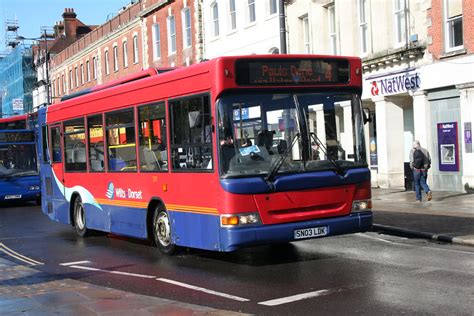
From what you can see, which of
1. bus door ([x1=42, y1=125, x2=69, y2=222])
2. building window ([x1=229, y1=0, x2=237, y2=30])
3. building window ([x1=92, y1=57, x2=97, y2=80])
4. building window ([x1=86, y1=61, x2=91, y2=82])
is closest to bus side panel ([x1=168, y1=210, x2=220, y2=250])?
bus door ([x1=42, y1=125, x2=69, y2=222])

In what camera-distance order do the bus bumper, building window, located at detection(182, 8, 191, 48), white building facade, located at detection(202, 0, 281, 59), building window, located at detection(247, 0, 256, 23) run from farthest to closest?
building window, located at detection(182, 8, 191, 48)
building window, located at detection(247, 0, 256, 23)
white building facade, located at detection(202, 0, 281, 59)
the bus bumper

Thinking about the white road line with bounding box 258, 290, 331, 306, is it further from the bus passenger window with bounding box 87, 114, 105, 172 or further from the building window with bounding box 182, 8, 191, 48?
the building window with bounding box 182, 8, 191, 48

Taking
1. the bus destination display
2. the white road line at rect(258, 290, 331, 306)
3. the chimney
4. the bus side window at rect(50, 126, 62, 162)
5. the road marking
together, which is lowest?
the road marking

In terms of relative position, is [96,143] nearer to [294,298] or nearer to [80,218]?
[80,218]

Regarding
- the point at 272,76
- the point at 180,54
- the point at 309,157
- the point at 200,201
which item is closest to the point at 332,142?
the point at 309,157

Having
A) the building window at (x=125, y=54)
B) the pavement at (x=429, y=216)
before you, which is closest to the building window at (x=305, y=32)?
the pavement at (x=429, y=216)

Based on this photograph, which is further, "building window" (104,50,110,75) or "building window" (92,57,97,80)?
"building window" (92,57,97,80)

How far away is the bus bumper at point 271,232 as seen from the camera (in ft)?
27.9

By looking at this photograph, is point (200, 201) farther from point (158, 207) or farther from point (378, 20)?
point (378, 20)

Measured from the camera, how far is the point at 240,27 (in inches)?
1217

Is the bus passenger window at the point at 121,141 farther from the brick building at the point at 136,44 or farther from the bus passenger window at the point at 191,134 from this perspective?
the brick building at the point at 136,44

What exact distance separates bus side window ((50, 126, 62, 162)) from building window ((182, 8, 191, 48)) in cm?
2193

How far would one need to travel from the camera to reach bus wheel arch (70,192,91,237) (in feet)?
46.0

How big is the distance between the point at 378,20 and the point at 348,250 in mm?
13564
